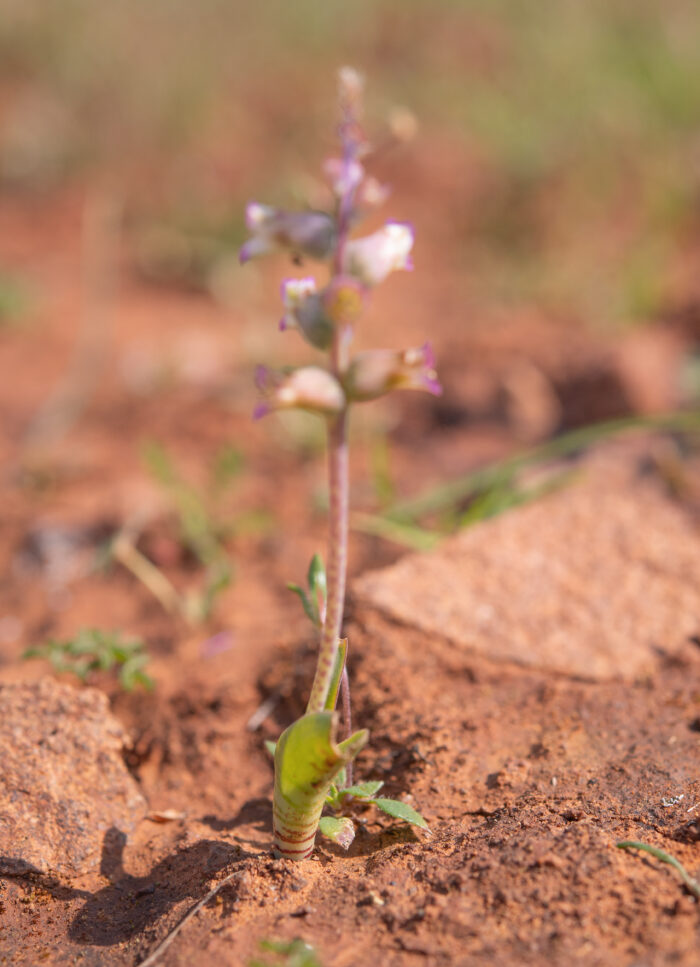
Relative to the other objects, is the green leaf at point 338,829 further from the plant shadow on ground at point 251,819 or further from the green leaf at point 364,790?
the plant shadow on ground at point 251,819

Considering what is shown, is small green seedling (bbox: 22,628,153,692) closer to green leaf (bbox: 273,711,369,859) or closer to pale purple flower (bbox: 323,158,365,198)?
green leaf (bbox: 273,711,369,859)

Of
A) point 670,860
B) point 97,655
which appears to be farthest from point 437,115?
point 670,860

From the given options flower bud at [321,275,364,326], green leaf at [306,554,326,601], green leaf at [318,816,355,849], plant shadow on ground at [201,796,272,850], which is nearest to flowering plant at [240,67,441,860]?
flower bud at [321,275,364,326]

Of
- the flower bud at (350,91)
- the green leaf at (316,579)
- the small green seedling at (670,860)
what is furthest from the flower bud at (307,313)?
the small green seedling at (670,860)

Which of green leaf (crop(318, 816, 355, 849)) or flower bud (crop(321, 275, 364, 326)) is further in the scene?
green leaf (crop(318, 816, 355, 849))

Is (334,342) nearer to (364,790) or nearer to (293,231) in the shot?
(293,231)
